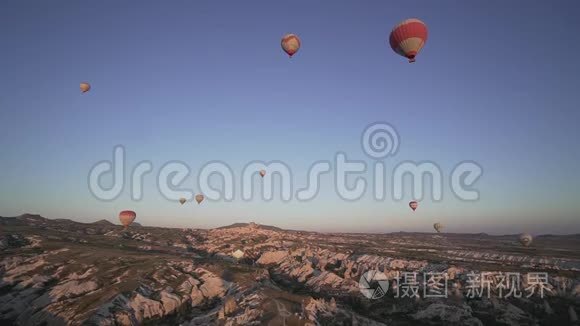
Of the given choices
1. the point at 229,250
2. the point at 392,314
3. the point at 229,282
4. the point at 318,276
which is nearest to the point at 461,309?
the point at 392,314

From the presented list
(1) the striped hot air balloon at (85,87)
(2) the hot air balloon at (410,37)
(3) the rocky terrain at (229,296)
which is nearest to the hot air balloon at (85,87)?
(1) the striped hot air balloon at (85,87)

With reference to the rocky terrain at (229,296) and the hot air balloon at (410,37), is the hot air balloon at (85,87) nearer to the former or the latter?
the rocky terrain at (229,296)

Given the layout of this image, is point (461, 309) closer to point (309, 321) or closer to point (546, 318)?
point (546, 318)

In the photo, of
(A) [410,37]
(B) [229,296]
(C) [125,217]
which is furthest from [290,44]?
(C) [125,217]

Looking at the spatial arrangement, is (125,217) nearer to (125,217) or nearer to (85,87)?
(125,217)

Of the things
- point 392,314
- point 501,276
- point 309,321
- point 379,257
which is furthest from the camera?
point 379,257
